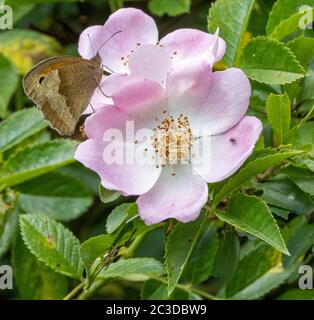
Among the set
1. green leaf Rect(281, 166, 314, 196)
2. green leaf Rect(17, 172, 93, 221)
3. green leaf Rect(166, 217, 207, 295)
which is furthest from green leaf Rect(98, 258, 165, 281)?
green leaf Rect(17, 172, 93, 221)

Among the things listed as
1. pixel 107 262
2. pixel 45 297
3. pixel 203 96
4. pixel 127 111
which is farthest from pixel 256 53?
pixel 45 297

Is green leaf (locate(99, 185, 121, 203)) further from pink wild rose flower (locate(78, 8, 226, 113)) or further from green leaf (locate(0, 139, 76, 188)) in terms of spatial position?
green leaf (locate(0, 139, 76, 188))

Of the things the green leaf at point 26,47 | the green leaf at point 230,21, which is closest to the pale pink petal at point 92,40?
the green leaf at point 230,21

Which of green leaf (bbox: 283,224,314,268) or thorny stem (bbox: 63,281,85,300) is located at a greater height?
green leaf (bbox: 283,224,314,268)

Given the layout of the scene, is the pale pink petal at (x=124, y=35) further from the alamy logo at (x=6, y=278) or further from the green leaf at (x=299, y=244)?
the alamy logo at (x=6, y=278)

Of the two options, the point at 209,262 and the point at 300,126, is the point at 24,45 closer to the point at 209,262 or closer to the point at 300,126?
the point at 209,262

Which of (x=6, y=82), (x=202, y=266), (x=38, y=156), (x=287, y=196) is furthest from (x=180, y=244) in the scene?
(x=6, y=82)
